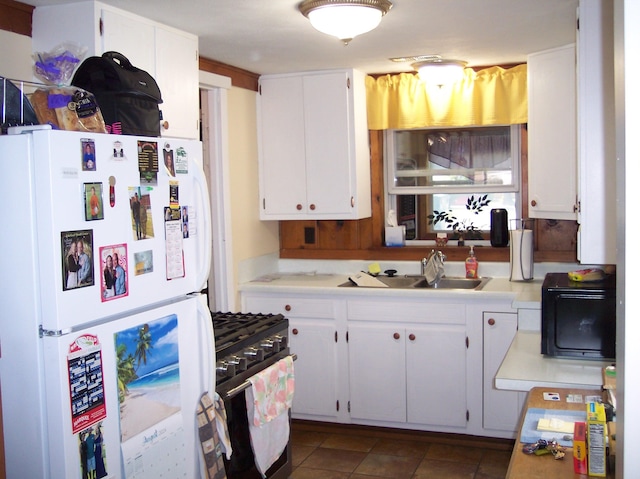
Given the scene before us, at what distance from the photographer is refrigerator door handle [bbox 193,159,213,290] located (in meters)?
2.52

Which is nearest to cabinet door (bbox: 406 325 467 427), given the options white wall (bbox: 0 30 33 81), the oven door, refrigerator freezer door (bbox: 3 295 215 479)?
the oven door

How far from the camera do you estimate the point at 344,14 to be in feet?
9.27

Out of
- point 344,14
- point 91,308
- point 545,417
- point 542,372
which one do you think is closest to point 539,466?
point 545,417

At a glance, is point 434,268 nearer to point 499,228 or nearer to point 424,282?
point 424,282

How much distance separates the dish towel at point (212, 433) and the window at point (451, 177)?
2484 millimetres

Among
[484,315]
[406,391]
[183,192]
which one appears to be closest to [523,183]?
[484,315]

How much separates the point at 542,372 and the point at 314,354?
6.27ft

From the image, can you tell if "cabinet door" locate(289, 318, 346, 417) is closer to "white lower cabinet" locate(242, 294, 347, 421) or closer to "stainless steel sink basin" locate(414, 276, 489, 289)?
"white lower cabinet" locate(242, 294, 347, 421)

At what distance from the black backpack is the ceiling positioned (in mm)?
495

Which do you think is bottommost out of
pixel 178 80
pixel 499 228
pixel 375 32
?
pixel 499 228

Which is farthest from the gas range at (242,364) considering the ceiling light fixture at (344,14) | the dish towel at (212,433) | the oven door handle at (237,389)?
the ceiling light fixture at (344,14)

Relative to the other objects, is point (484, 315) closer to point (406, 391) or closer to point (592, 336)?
point (406, 391)

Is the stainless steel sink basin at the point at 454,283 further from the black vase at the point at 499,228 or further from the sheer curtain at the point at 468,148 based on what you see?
the sheer curtain at the point at 468,148

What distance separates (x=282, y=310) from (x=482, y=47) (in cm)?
192
